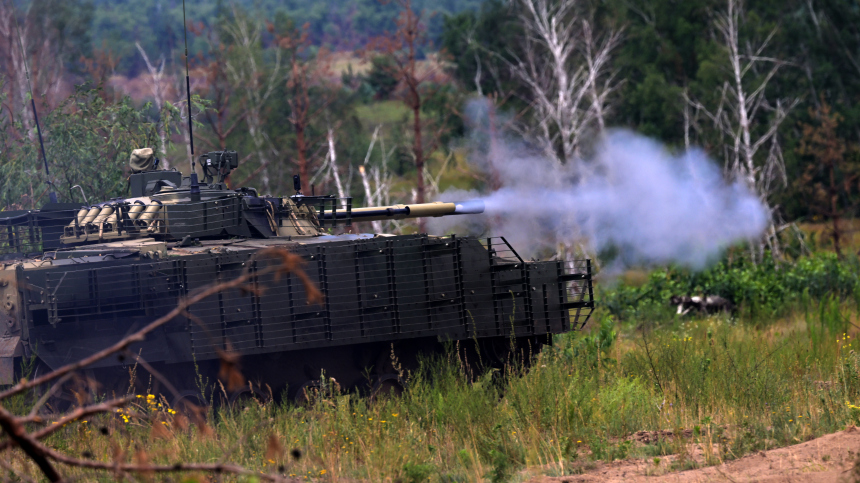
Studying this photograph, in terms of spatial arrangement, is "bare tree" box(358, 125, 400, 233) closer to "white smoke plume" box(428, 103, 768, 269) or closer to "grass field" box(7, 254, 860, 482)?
"white smoke plume" box(428, 103, 768, 269)

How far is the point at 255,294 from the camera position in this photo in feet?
27.8

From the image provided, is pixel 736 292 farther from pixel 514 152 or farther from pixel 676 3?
pixel 676 3

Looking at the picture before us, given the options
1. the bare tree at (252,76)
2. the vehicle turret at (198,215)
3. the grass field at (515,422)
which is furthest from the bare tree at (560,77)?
the grass field at (515,422)

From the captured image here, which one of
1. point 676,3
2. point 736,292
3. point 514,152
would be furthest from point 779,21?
point 736,292

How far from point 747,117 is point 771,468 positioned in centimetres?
2234

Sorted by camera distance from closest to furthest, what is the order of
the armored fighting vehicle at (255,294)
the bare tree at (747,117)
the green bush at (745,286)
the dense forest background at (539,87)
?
the armored fighting vehicle at (255,294) < the green bush at (745,286) < the bare tree at (747,117) < the dense forest background at (539,87)

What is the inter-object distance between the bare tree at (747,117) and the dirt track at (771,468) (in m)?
14.8

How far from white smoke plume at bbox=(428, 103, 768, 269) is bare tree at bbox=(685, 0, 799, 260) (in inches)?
41.1

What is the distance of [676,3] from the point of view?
31.5 meters

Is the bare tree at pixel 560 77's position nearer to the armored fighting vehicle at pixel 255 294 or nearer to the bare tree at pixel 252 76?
the bare tree at pixel 252 76

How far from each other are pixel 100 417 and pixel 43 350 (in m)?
0.82

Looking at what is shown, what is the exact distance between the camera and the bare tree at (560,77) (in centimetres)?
2178

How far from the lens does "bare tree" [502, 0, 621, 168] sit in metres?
21.8

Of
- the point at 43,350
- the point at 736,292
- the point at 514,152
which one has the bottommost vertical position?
the point at 736,292
